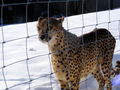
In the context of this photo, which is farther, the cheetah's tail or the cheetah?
the cheetah's tail

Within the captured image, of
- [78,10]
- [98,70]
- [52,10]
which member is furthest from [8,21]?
[98,70]

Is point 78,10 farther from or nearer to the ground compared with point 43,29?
nearer to the ground

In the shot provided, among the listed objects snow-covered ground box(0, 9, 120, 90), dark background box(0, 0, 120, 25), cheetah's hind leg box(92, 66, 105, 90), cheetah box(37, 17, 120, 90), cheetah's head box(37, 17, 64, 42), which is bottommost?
dark background box(0, 0, 120, 25)

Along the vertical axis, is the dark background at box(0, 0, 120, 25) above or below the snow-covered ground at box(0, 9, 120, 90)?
below

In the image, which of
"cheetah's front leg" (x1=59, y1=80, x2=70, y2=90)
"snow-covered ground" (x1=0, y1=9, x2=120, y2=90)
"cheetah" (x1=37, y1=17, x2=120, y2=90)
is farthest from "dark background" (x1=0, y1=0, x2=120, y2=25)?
"cheetah's front leg" (x1=59, y1=80, x2=70, y2=90)

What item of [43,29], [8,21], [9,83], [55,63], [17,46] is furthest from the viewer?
[8,21]

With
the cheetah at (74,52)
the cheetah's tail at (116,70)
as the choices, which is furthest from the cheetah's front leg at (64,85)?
the cheetah's tail at (116,70)

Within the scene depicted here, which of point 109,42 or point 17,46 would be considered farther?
point 17,46

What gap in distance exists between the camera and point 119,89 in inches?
171

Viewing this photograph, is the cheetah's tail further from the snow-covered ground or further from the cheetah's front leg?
the cheetah's front leg

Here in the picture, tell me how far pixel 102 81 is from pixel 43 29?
1319 millimetres

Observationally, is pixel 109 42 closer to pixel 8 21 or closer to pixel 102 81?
pixel 102 81

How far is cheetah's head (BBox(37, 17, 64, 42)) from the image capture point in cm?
347

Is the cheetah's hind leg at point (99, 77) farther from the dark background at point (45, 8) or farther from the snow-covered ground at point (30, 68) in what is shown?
the dark background at point (45, 8)
